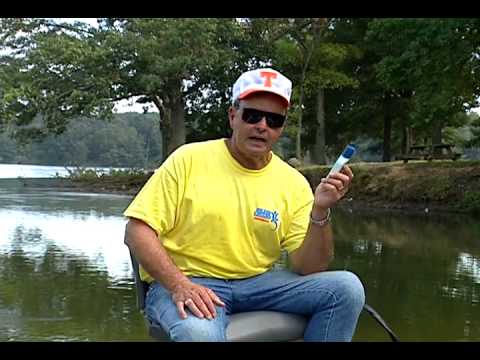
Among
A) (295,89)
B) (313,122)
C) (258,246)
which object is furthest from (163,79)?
(258,246)

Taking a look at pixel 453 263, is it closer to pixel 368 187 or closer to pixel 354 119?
pixel 368 187

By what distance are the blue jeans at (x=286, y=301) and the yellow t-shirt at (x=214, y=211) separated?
74mm

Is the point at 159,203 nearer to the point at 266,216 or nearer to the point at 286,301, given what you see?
the point at 266,216

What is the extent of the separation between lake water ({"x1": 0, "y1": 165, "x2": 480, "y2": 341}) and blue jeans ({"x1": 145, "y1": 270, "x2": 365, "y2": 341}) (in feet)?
7.74

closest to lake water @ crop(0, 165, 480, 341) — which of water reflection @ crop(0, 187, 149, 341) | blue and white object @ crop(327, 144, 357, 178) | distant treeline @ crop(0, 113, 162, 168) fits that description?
water reflection @ crop(0, 187, 149, 341)

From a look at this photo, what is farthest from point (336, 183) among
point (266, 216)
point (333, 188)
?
point (266, 216)

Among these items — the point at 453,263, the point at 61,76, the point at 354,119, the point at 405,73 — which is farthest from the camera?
the point at 354,119

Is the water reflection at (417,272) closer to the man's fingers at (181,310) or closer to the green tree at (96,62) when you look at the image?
the man's fingers at (181,310)

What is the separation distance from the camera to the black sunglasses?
2451 mm

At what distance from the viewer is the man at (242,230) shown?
7.64ft

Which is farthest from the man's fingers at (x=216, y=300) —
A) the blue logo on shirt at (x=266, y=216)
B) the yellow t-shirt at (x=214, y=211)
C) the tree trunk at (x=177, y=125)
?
the tree trunk at (x=177, y=125)

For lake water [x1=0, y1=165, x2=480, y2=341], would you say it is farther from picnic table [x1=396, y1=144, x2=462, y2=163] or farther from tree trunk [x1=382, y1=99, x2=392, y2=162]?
tree trunk [x1=382, y1=99, x2=392, y2=162]

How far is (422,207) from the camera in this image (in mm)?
17516
